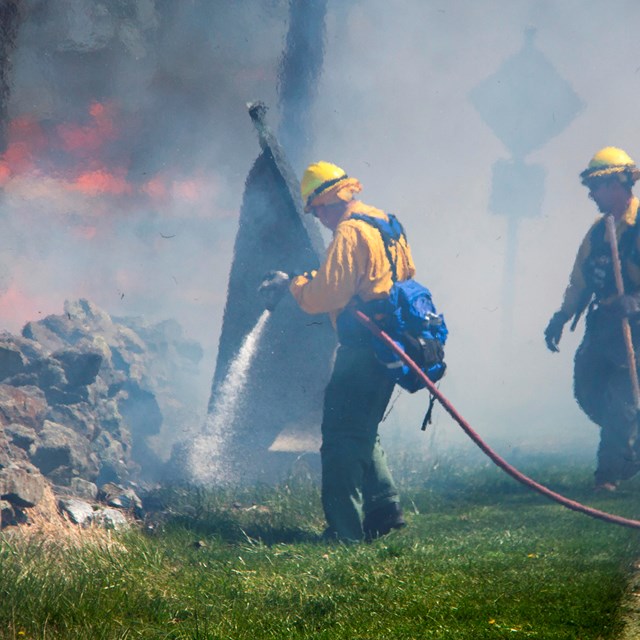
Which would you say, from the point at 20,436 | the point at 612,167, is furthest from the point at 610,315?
the point at 20,436

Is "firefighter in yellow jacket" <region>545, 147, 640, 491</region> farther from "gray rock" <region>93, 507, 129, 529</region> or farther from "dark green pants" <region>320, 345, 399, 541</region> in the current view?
"gray rock" <region>93, 507, 129, 529</region>

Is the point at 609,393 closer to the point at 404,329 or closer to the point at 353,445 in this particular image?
the point at 404,329

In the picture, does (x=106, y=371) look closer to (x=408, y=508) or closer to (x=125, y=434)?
(x=125, y=434)

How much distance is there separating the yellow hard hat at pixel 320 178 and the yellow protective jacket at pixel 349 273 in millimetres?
365

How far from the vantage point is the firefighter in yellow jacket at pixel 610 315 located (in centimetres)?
672

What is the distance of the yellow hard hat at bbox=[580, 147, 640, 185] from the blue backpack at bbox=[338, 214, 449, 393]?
2.73 m

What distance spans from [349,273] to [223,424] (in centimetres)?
389

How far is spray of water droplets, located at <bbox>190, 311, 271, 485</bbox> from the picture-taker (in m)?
8.15

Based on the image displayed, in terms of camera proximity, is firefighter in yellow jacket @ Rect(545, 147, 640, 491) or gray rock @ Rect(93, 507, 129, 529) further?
firefighter in yellow jacket @ Rect(545, 147, 640, 491)

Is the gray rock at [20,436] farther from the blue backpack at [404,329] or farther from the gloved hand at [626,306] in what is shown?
the gloved hand at [626,306]

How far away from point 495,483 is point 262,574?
366 cm

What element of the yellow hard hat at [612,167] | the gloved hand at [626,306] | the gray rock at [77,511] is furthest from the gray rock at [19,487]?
the yellow hard hat at [612,167]

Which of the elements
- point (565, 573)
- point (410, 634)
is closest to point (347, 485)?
point (565, 573)

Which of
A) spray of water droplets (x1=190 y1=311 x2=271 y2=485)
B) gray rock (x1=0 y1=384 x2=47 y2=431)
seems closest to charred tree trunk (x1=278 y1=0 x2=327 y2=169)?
spray of water droplets (x1=190 y1=311 x2=271 y2=485)
